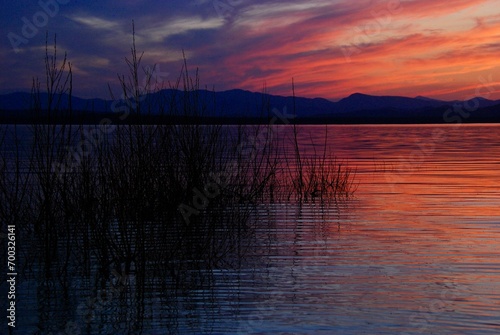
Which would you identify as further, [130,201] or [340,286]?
[130,201]

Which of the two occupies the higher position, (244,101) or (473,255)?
(244,101)

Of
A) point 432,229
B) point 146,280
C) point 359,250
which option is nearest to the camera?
point 146,280

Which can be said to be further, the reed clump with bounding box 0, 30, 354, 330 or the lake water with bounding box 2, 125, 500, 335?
the reed clump with bounding box 0, 30, 354, 330

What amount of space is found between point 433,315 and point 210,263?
2371mm

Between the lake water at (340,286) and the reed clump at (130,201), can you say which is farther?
the reed clump at (130,201)

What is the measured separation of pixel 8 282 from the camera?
5.03 metres

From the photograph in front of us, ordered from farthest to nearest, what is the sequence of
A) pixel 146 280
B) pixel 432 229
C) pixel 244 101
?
pixel 244 101 < pixel 432 229 < pixel 146 280

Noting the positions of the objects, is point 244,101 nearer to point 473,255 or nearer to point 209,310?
point 473,255

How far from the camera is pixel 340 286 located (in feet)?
16.0

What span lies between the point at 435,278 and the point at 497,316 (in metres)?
1.03

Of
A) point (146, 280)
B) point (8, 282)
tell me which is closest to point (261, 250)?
point (146, 280)

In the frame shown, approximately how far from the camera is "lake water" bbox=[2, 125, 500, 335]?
13.1 ft

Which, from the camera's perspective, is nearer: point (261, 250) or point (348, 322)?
point (348, 322)

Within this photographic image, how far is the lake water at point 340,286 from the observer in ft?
13.1
